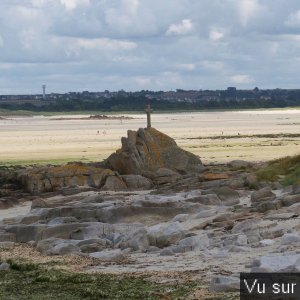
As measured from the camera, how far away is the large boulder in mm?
30344

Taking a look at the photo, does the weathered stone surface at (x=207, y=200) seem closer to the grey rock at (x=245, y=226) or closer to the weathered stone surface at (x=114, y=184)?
the grey rock at (x=245, y=226)

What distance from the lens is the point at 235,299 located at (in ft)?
36.8

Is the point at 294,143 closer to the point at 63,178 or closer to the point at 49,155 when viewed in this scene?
the point at 49,155

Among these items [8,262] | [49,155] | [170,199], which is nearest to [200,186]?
[170,199]

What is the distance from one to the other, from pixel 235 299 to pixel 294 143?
36609 mm

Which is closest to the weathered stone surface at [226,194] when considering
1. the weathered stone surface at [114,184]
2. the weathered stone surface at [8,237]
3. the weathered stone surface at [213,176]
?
the weathered stone surface at [213,176]

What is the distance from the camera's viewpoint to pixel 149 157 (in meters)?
30.7

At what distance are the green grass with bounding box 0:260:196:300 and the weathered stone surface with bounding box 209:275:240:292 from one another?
1.14 ft

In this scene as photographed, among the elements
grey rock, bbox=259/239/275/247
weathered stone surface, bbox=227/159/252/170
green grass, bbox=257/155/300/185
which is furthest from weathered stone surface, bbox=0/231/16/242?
weathered stone surface, bbox=227/159/252/170

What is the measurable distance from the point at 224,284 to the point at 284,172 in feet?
48.9

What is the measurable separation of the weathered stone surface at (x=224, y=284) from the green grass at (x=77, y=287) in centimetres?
35

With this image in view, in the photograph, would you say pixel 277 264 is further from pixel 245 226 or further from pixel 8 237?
pixel 8 237

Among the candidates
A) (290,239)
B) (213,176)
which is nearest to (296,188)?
(213,176)

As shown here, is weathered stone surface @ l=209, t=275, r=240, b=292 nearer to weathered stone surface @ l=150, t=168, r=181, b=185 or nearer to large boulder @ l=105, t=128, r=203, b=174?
weathered stone surface @ l=150, t=168, r=181, b=185
